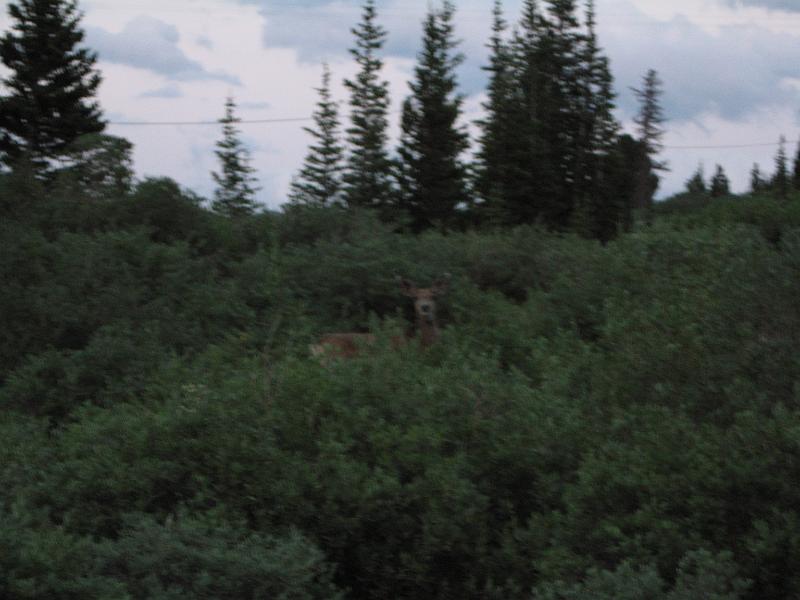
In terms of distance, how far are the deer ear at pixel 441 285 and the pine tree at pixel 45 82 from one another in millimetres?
25922

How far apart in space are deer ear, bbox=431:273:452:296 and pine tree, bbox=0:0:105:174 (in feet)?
85.0

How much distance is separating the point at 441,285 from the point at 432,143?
118ft

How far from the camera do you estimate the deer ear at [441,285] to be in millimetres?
17578

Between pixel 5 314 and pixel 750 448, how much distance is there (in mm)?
11228

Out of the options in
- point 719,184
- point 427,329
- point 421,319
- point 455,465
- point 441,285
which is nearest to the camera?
point 455,465

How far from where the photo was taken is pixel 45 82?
139 feet

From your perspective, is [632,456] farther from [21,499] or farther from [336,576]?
[21,499]

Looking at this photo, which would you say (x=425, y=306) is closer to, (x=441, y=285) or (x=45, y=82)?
(x=441, y=285)

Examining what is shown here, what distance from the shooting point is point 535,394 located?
970cm

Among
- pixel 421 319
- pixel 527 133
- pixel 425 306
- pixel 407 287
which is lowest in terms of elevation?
pixel 421 319

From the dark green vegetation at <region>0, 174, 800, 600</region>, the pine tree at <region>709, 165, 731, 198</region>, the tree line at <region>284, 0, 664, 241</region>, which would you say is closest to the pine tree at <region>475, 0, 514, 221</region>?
the tree line at <region>284, 0, 664, 241</region>

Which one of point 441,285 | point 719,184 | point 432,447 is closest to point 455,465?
point 432,447

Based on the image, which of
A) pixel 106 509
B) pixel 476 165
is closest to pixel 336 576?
pixel 106 509

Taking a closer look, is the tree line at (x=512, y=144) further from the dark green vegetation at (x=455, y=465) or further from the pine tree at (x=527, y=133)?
the dark green vegetation at (x=455, y=465)
